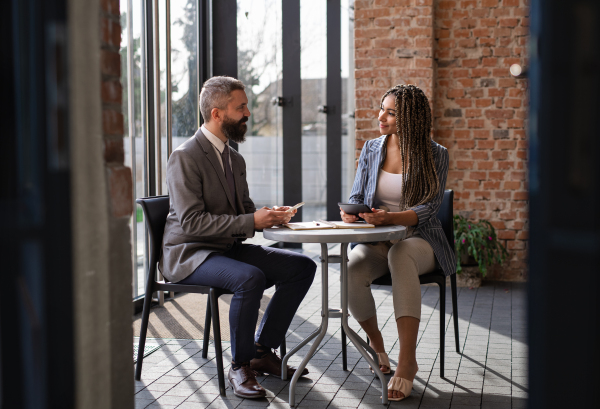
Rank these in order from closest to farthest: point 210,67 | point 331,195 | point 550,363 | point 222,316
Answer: point 550,363 → point 222,316 → point 210,67 → point 331,195

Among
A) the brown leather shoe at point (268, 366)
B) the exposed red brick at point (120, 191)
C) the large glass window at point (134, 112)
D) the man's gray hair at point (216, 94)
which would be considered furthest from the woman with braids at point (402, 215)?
the large glass window at point (134, 112)

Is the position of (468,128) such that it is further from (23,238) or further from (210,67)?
(23,238)

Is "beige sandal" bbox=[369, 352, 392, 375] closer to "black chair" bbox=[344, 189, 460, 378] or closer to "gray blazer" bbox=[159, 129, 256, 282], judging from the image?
"black chair" bbox=[344, 189, 460, 378]

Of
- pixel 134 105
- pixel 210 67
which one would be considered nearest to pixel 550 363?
pixel 134 105

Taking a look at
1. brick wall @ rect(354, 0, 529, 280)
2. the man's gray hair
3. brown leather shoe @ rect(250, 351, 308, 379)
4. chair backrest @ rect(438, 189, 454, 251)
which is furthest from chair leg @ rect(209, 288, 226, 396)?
brick wall @ rect(354, 0, 529, 280)

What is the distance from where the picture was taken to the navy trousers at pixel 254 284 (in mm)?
2572

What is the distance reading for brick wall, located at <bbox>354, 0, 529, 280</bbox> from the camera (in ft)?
15.7

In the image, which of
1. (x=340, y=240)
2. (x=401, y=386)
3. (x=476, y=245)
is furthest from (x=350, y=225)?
(x=476, y=245)

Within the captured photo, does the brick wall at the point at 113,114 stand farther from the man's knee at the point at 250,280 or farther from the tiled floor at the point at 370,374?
the tiled floor at the point at 370,374

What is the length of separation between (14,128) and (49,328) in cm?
43

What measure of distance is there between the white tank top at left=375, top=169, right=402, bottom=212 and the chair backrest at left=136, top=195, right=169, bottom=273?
3.33ft

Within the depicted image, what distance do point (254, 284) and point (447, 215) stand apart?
3.44ft

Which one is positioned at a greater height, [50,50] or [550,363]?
[50,50]

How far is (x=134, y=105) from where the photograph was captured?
3992 millimetres
